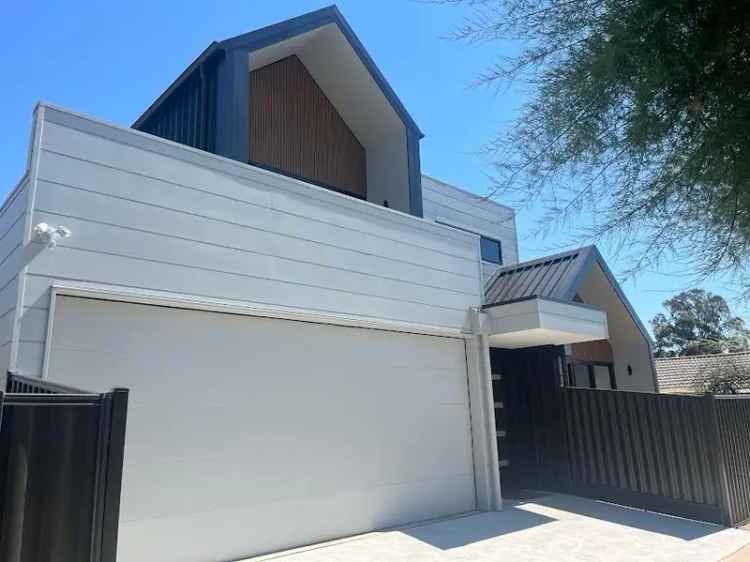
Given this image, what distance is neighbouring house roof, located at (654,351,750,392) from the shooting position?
24.5m

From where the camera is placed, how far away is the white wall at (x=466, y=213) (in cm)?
1405

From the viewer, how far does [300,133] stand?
995 centimetres

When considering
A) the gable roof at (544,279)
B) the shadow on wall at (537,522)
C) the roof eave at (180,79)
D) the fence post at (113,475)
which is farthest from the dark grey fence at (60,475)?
the gable roof at (544,279)

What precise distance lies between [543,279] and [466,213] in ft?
15.7

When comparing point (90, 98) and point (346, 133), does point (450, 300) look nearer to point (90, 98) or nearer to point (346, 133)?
point (346, 133)

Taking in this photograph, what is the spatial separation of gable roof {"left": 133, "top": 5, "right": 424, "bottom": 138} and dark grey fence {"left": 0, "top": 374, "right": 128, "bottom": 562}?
20.1ft

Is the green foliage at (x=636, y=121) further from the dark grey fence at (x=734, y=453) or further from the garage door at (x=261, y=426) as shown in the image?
the dark grey fence at (x=734, y=453)

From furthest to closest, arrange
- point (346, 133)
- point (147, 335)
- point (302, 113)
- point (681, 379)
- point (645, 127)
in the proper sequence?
point (681, 379) < point (346, 133) < point (302, 113) < point (147, 335) < point (645, 127)

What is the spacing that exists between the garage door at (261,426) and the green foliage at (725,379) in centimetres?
1830

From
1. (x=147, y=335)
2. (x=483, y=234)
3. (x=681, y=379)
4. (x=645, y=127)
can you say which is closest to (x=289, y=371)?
(x=147, y=335)

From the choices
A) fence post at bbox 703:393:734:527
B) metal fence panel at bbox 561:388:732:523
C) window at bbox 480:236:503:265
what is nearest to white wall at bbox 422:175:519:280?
window at bbox 480:236:503:265

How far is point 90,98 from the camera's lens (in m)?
7.80

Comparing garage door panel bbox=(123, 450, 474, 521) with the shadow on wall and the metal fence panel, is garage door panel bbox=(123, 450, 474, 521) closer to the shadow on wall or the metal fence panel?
the shadow on wall

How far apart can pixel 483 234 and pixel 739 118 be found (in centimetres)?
1239
